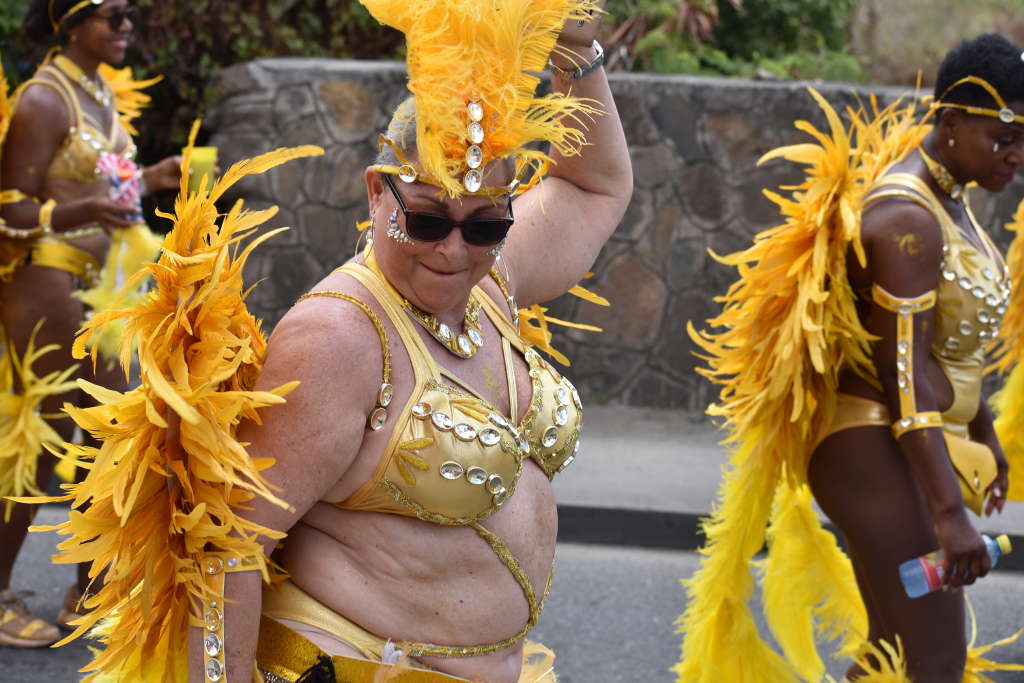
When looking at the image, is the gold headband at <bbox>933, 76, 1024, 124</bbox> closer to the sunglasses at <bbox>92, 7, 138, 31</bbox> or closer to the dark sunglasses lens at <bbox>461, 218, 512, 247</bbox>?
the dark sunglasses lens at <bbox>461, 218, 512, 247</bbox>

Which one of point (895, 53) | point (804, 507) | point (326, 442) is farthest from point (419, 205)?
point (895, 53)

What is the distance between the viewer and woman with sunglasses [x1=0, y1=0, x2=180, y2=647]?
477 cm

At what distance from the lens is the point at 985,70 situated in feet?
11.8

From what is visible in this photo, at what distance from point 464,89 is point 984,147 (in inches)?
75.2

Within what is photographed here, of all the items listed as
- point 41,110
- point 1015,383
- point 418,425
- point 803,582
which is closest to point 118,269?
point 41,110

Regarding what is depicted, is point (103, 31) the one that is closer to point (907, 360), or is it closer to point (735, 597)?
point (735, 597)

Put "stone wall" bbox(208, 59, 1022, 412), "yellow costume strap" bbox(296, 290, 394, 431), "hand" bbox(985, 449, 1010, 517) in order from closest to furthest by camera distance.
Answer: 1. "yellow costume strap" bbox(296, 290, 394, 431)
2. "hand" bbox(985, 449, 1010, 517)
3. "stone wall" bbox(208, 59, 1022, 412)

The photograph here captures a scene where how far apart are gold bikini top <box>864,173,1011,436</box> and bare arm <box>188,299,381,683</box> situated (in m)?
1.92

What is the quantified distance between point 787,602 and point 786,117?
14.1 feet

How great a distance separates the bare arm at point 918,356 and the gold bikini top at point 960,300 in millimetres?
57

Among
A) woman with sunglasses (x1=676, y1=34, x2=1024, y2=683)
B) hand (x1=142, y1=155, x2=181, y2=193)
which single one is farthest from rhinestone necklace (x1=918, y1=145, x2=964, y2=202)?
hand (x1=142, y1=155, x2=181, y2=193)

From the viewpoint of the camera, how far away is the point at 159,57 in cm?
880

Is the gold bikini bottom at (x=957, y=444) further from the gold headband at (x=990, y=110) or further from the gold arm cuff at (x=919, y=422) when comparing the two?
the gold headband at (x=990, y=110)

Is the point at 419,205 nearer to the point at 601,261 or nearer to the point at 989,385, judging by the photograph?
the point at 601,261
